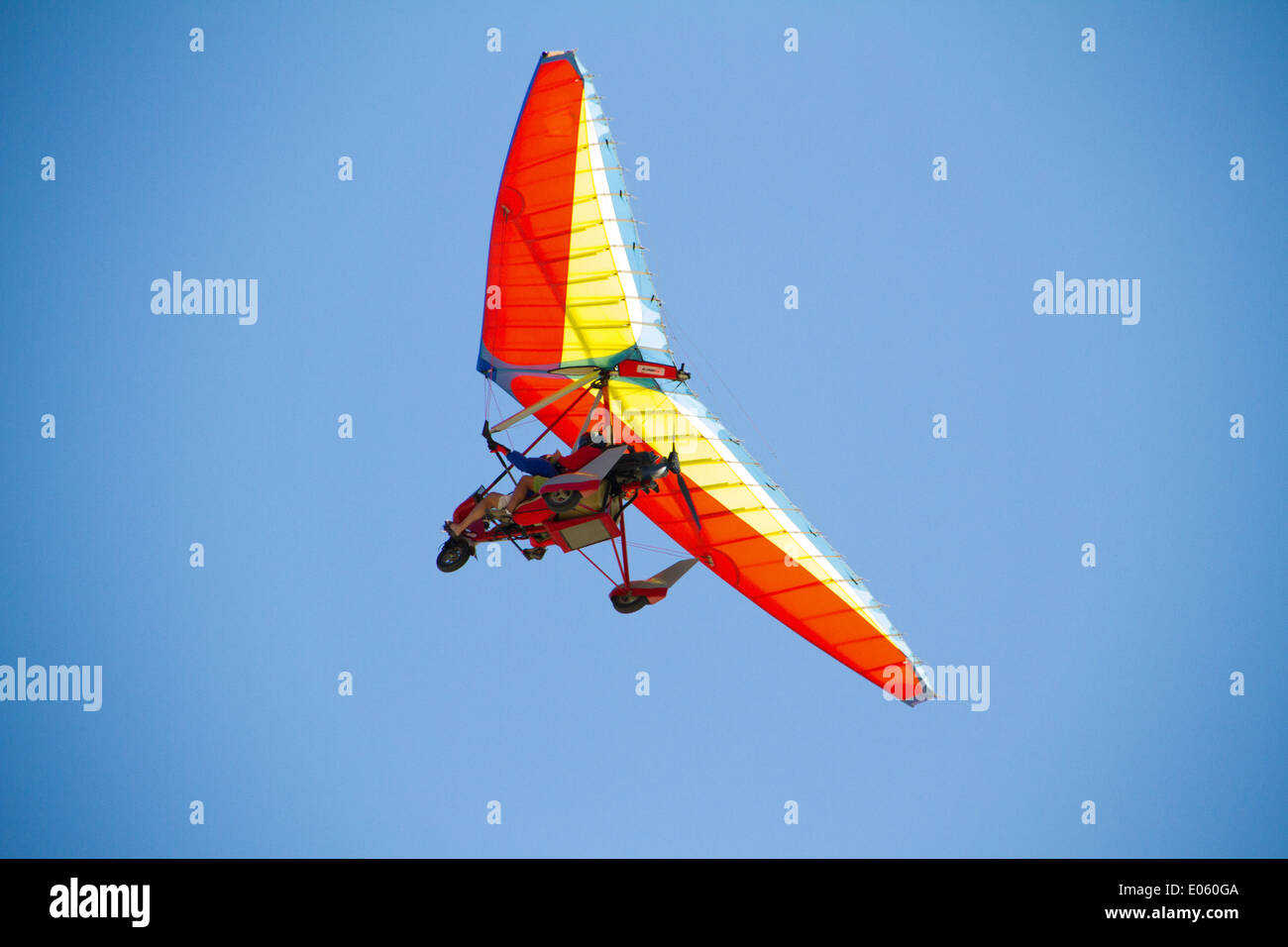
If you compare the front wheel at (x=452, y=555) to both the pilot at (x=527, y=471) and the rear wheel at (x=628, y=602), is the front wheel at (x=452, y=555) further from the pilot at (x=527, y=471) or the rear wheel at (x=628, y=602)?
the rear wheel at (x=628, y=602)

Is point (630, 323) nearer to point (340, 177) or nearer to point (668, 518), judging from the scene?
point (668, 518)

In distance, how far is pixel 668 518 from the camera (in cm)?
2764

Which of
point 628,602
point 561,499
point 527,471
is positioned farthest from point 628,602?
point 527,471

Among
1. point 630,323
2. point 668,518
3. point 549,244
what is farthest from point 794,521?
point 549,244

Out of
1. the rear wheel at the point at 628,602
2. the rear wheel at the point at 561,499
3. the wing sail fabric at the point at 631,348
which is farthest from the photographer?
the wing sail fabric at the point at 631,348

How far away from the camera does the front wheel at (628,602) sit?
24516mm

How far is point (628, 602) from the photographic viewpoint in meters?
24.5

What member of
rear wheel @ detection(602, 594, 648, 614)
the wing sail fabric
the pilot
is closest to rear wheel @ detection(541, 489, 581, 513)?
the pilot

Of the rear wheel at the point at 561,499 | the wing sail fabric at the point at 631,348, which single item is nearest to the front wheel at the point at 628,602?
the rear wheel at the point at 561,499

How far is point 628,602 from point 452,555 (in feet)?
10.3

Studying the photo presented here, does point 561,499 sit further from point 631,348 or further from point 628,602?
point 631,348

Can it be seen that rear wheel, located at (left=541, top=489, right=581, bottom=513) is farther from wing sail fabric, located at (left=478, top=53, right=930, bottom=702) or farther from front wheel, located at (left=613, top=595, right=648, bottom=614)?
wing sail fabric, located at (left=478, top=53, right=930, bottom=702)

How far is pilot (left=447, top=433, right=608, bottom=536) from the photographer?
23.9 m

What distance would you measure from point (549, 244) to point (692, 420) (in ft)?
12.7
